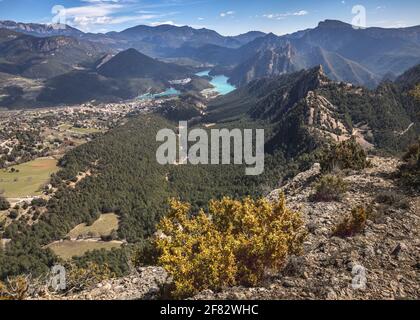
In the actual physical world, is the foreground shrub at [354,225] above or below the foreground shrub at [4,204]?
above

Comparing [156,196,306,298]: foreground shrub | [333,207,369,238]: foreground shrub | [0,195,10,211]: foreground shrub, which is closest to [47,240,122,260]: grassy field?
[0,195,10,211]: foreground shrub

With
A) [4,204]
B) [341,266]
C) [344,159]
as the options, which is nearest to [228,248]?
[341,266]

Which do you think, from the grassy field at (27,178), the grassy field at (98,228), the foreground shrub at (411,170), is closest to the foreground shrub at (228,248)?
the foreground shrub at (411,170)

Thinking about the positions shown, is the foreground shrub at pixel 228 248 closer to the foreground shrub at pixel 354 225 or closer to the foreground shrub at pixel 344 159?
the foreground shrub at pixel 354 225

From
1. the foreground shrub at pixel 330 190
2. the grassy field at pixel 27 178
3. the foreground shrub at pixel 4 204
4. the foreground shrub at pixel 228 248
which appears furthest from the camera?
the grassy field at pixel 27 178

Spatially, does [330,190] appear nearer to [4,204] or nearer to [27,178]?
[4,204]
